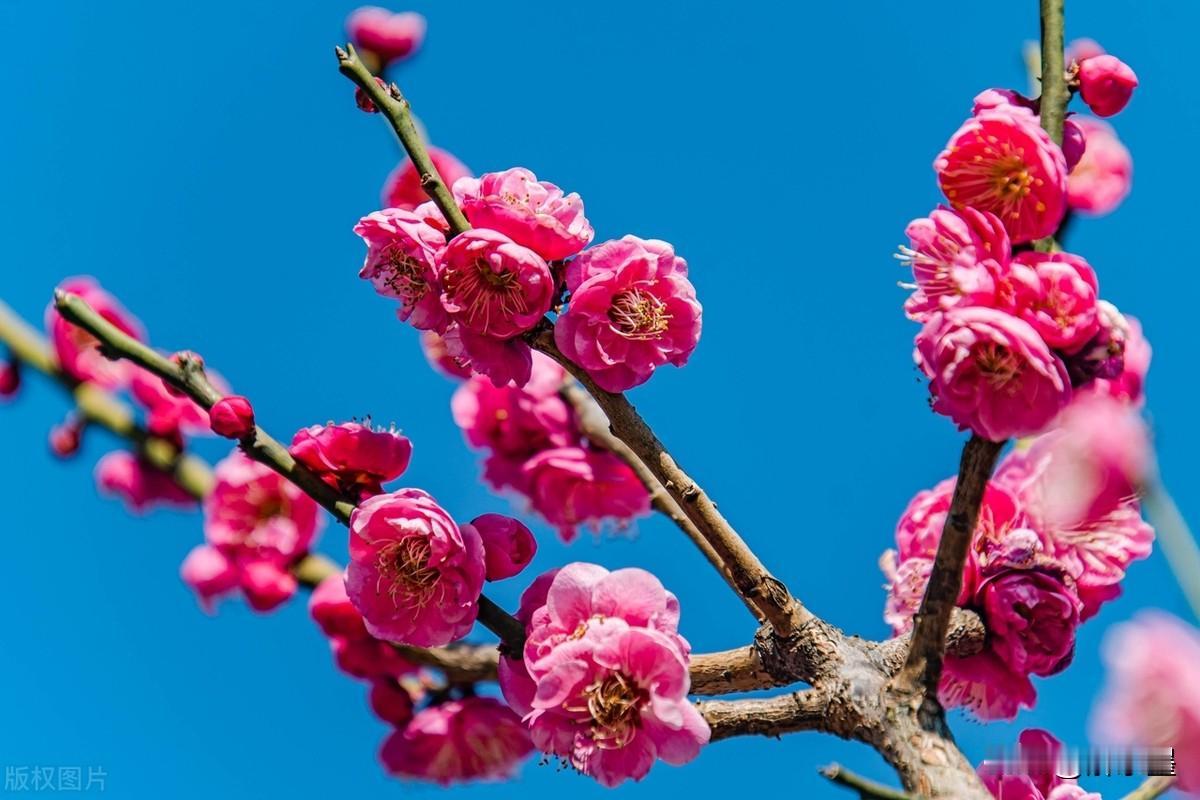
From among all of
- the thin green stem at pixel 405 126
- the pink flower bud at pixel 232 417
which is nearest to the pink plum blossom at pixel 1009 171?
the thin green stem at pixel 405 126

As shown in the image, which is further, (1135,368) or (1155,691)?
(1135,368)

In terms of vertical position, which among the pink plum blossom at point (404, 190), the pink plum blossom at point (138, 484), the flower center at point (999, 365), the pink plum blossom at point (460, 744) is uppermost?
the pink plum blossom at point (404, 190)

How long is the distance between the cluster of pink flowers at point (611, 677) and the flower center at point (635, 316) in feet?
1.23

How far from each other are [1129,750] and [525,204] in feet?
4.27

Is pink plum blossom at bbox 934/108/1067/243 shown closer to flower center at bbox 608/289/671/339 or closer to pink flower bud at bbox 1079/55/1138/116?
pink flower bud at bbox 1079/55/1138/116

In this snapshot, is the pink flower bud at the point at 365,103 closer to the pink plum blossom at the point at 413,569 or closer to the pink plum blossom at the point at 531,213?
the pink plum blossom at the point at 531,213

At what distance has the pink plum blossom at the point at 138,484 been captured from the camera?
333cm

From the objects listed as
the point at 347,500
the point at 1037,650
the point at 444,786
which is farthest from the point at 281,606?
the point at 1037,650

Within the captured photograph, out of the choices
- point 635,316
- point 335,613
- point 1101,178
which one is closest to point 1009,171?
point 1101,178

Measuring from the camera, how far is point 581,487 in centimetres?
320

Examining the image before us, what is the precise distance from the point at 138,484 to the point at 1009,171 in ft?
7.97

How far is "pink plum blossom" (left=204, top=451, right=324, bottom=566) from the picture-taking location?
10.1ft

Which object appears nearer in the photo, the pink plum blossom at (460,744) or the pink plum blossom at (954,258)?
the pink plum blossom at (954,258)

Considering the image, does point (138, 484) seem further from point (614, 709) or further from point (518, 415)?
point (614, 709)
